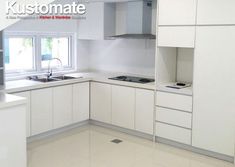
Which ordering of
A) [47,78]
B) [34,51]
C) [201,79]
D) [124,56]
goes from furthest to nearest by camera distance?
[124,56] < [34,51] < [47,78] < [201,79]

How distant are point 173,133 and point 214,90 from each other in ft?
2.90

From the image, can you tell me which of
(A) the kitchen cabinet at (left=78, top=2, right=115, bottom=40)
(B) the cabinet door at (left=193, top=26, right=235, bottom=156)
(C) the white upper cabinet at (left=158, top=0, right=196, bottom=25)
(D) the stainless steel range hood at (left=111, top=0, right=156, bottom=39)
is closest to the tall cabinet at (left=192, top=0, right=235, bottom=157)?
(B) the cabinet door at (left=193, top=26, right=235, bottom=156)

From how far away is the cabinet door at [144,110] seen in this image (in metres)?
4.48

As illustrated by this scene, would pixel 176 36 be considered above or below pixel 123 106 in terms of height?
above

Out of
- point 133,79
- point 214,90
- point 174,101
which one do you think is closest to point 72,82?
point 133,79

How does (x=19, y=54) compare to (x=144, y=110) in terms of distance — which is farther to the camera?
(x=19, y=54)

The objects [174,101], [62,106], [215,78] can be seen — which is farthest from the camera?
[62,106]

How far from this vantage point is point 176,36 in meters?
4.11

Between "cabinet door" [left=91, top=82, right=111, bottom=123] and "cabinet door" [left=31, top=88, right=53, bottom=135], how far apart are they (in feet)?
2.75

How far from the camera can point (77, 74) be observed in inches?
216

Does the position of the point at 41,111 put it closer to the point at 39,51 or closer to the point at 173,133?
the point at 39,51

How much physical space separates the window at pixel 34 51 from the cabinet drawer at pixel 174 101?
214cm

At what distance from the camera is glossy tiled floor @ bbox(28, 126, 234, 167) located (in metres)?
3.79

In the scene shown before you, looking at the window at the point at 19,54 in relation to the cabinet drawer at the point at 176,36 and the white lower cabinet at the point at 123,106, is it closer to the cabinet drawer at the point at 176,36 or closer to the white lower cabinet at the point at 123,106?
the white lower cabinet at the point at 123,106
